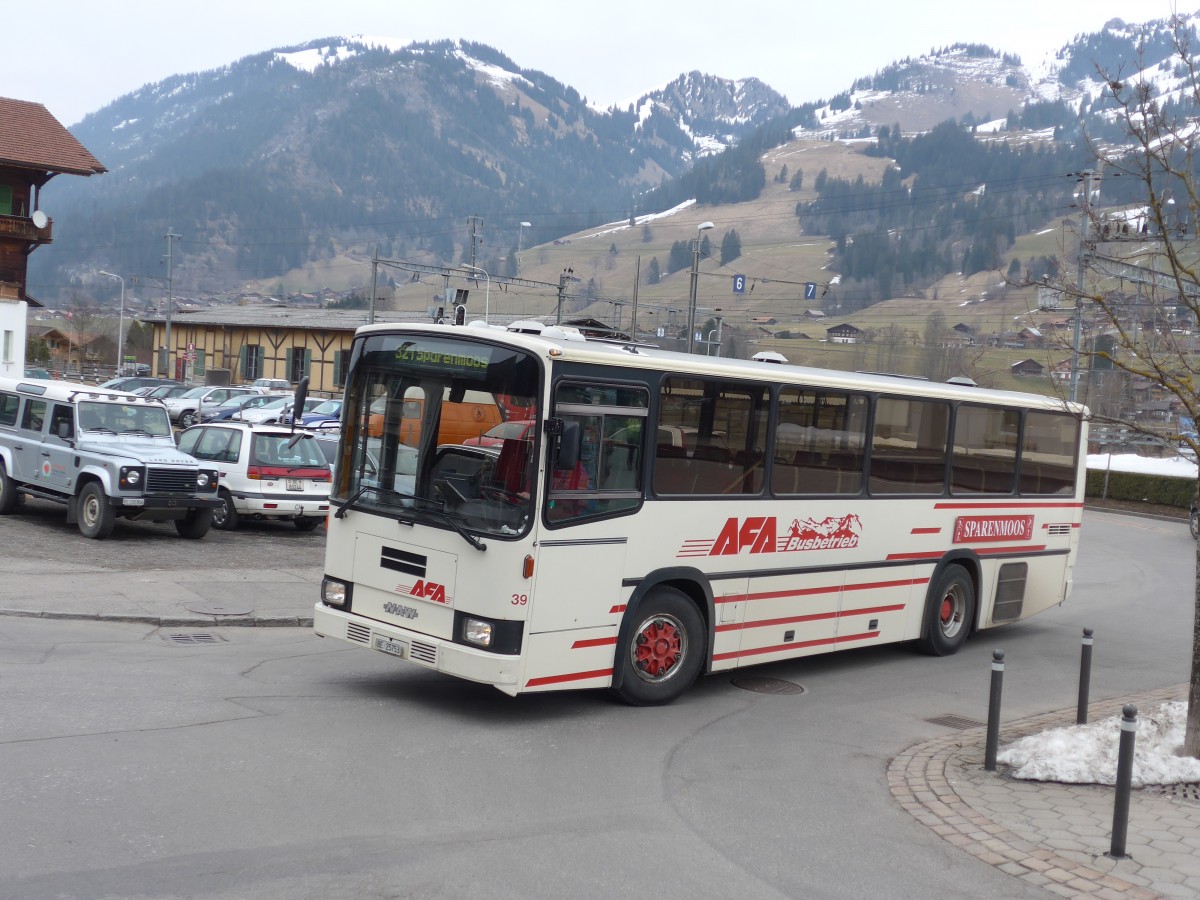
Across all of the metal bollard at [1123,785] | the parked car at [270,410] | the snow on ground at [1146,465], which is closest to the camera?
the metal bollard at [1123,785]

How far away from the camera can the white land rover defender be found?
17.4 m

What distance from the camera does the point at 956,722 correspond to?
10422 millimetres

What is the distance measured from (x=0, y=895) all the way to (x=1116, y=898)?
5401 millimetres

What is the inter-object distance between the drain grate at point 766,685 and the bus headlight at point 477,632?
11.0ft

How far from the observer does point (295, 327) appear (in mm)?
78500

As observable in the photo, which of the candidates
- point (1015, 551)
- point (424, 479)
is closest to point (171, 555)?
point (424, 479)

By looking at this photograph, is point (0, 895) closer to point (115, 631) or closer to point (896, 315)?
point (115, 631)

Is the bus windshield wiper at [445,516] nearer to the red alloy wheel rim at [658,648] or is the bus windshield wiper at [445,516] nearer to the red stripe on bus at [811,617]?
the red alloy wheel rim at [658,648]

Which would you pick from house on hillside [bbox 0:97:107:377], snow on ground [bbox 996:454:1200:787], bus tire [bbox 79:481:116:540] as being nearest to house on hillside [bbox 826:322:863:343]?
house on hillside [bbox 0:97:107:377]

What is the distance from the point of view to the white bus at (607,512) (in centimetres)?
886

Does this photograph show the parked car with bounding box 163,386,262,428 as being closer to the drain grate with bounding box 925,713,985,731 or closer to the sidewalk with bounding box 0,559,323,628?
the sidewalk with bounding box 0,559,323,628

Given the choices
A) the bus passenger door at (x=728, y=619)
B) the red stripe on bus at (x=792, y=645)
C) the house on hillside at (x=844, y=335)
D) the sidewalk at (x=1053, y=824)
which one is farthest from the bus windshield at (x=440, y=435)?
the house on hillside at (x=844, y=335)

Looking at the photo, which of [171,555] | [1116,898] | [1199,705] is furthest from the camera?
[171,555]

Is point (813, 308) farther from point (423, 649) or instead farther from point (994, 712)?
point (423, 649)
